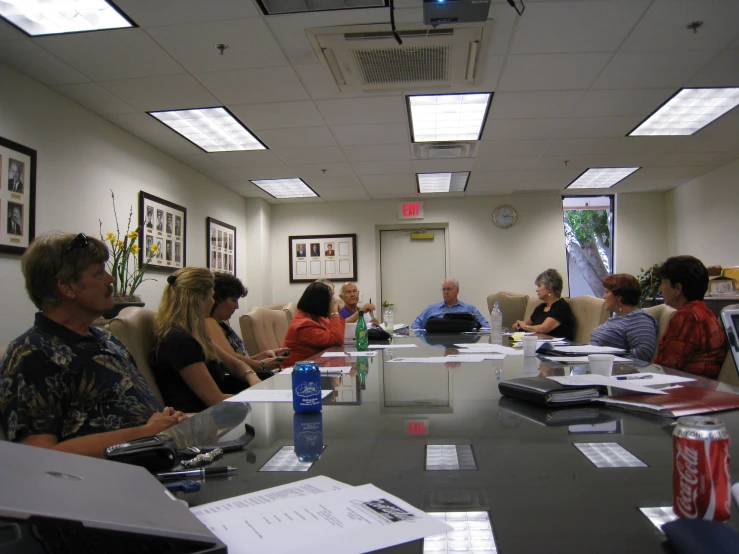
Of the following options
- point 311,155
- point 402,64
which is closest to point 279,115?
point 311,155

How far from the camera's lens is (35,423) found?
4.22 ft

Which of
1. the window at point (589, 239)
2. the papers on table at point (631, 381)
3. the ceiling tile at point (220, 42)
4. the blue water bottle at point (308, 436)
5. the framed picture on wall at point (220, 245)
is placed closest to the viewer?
the blue water bottle at point (308, 436)

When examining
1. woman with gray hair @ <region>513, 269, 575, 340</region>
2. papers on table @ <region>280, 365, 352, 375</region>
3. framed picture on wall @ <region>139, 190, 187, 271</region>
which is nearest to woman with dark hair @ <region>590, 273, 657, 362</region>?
woman with gray hair @ <region>513, 269, 575, 340</region>

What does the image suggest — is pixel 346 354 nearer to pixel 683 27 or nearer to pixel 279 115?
pixel 279 115

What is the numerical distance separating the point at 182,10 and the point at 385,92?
5.17ft

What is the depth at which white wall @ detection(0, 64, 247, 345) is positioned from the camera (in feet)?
11.5

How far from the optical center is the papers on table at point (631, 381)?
1.38 m

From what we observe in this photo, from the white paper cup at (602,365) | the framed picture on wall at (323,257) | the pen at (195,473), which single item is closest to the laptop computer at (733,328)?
the white paper cup at (602,365)

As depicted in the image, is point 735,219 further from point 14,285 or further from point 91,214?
point 14,285

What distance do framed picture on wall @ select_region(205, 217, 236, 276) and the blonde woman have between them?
3.85 meters

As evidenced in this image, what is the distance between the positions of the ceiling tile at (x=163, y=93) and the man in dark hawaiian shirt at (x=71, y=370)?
254 centimetres

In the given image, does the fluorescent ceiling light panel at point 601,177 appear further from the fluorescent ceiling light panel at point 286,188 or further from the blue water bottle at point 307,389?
the blue water bottle at point 307,389

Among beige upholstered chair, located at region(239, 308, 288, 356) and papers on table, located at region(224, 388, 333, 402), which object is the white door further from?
papers on table, located at region(224, 388, 333, 402)

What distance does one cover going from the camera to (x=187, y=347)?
213cm
